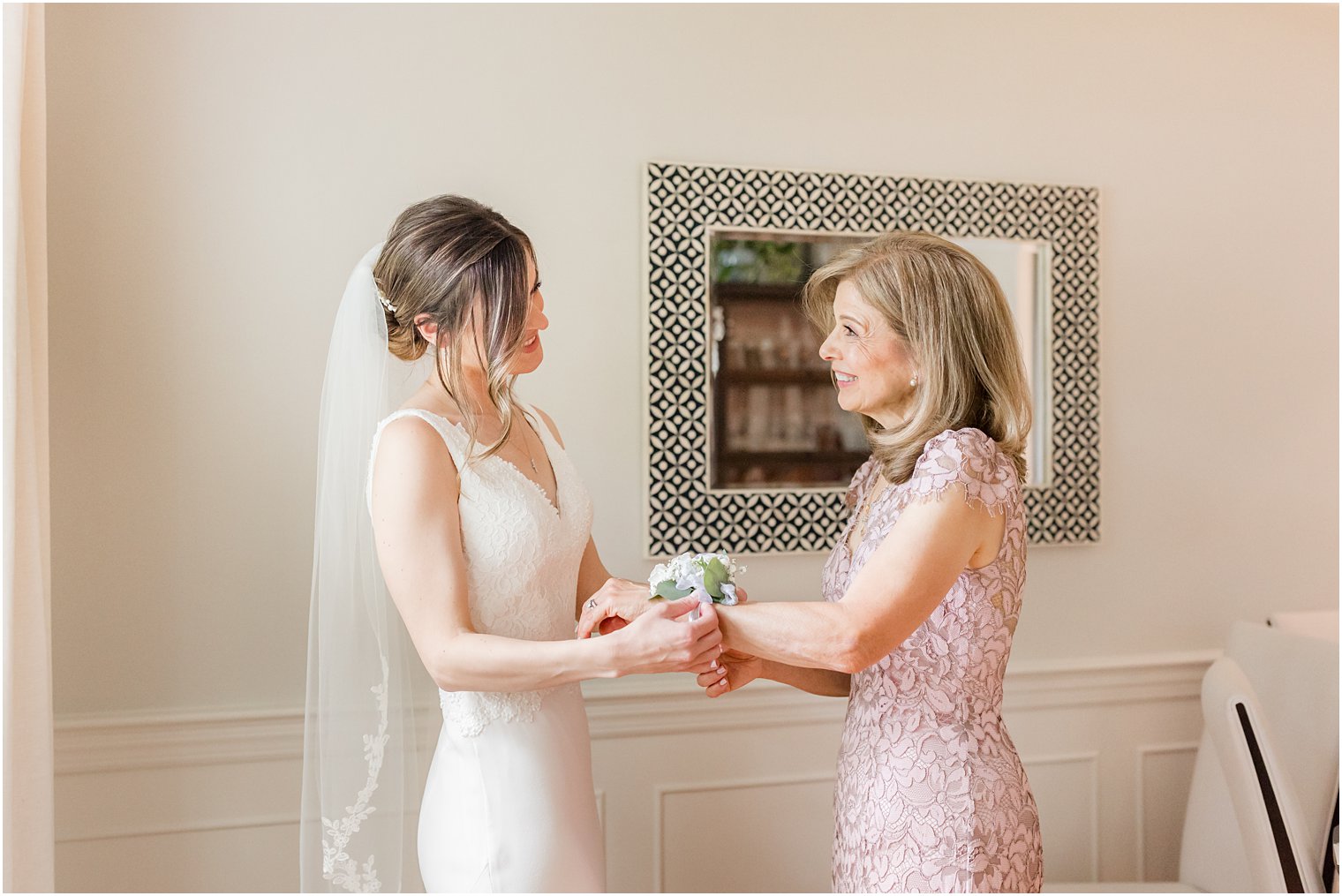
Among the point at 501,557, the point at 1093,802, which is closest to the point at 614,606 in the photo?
the point at 501,557

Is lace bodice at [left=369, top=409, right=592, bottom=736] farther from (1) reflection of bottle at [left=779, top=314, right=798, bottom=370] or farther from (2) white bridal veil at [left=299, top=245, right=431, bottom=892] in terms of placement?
(1) reflection of bottle at [left=779, top=314, right=798, bottom=370]

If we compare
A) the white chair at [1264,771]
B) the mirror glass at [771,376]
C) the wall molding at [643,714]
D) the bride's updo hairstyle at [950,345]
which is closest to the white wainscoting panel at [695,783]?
the wall molding at [643,714]

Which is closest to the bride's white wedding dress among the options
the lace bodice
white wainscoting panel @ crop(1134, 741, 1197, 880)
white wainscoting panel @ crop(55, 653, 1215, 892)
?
the lace bodice

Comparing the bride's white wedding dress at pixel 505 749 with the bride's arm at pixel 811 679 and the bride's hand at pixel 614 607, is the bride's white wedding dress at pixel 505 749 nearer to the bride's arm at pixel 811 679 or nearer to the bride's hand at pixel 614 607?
the bride's hand at pixel 614 607

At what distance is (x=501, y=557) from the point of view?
1728 millimetres

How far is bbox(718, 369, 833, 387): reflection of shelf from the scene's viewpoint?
268 cm

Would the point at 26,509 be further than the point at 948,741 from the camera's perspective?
Yes

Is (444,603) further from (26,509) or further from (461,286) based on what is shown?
(26,509)

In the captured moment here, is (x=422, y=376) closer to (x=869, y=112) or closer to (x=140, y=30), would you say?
(x=140, y=30)

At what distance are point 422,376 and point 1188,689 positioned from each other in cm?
245

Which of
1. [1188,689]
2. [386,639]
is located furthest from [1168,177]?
[386,639]

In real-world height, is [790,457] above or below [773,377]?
below

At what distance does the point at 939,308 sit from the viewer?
1.77 m

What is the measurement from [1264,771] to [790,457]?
4.21 feet
